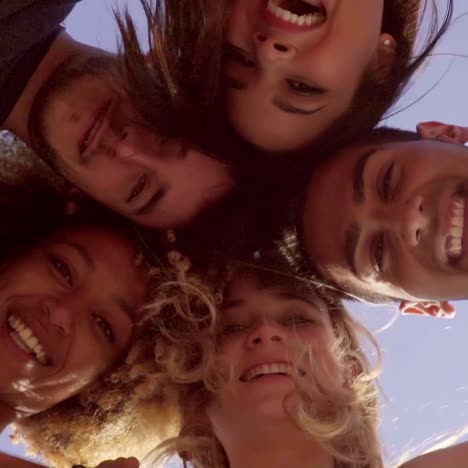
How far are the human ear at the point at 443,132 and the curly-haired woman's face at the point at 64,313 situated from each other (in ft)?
3.24

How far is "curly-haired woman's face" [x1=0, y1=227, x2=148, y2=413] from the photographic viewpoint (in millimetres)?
2254

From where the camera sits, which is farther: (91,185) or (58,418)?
(58,418)

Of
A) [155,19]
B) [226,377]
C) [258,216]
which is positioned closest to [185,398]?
[226,377]

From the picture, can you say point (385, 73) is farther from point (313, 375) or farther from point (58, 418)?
point (58, 418)

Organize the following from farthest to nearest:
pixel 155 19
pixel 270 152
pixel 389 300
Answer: pixel 389 300 < pixel 270 152 < pixel 155 19

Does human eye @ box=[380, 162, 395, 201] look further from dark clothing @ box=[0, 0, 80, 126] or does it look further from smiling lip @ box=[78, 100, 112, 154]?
dark clothing @ box=[0, 0, 80, 126]

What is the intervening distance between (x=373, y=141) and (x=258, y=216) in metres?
0.45

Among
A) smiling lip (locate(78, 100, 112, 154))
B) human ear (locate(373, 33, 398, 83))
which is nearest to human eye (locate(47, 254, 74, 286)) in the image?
smiling lip (locate(78, 100, 112, 154))

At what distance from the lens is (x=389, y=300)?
8.20ft

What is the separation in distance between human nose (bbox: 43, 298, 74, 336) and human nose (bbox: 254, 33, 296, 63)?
0.93m

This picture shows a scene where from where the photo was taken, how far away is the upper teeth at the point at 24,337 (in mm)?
2244

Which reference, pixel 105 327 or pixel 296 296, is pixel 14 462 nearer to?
pixel 105 327

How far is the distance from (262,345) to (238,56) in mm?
855

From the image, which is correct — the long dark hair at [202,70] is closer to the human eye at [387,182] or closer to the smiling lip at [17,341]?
the human eye at [387,182]
